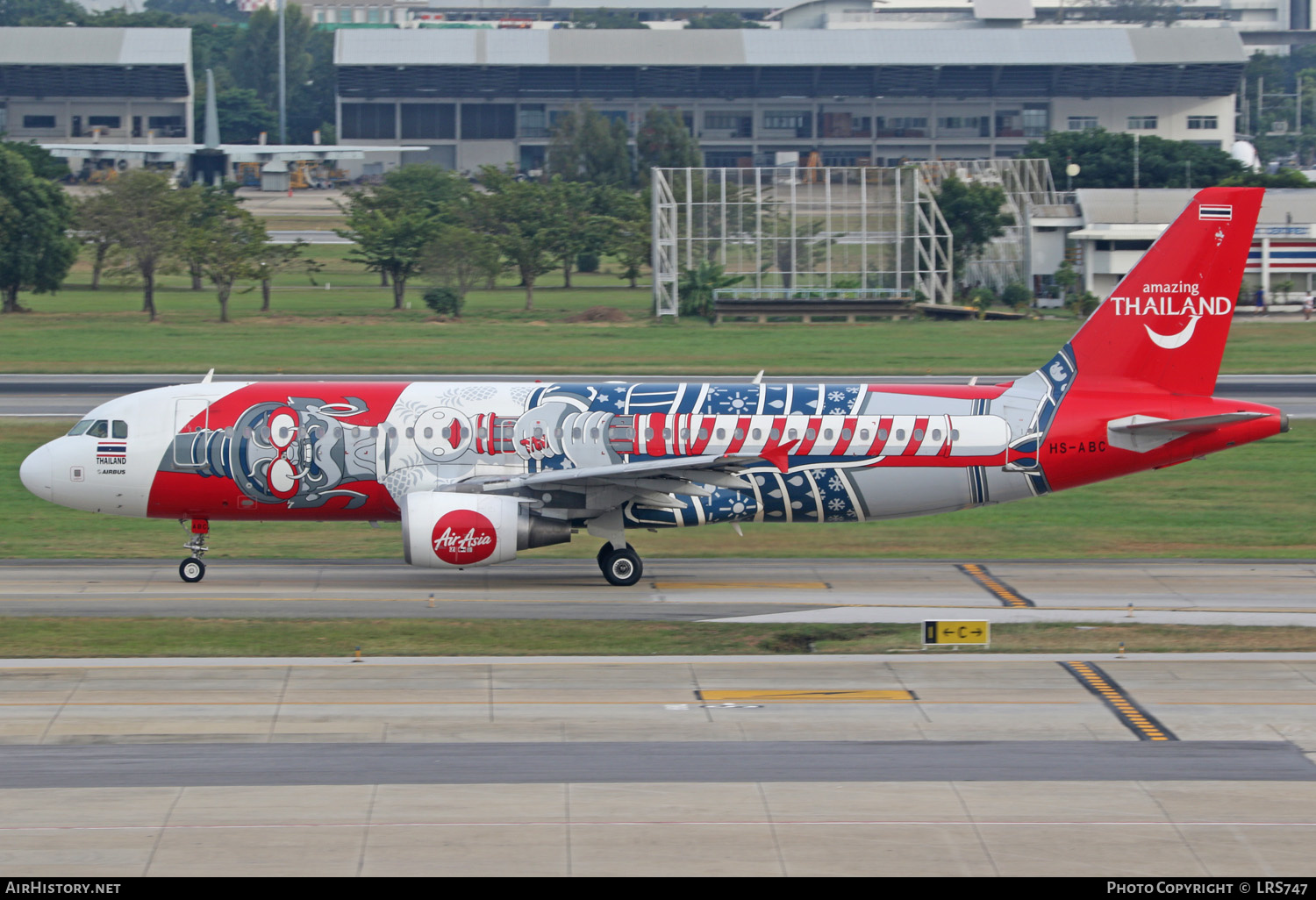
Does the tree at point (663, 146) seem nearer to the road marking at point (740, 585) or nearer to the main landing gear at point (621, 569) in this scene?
the road marking at point (740, 585)

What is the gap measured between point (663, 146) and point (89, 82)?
8013 centimetres

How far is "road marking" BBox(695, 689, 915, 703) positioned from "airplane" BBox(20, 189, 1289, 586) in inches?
328

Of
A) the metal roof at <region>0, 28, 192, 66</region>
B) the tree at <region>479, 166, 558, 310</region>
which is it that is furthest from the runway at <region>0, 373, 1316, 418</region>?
the metal roof at <region>0, 28, 192, 66</region>

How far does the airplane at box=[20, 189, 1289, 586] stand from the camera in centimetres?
3256

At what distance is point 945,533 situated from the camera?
39469mm

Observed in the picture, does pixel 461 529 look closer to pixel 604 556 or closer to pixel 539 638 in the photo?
pixel 604 556

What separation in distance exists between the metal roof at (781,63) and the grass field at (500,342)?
311 ft

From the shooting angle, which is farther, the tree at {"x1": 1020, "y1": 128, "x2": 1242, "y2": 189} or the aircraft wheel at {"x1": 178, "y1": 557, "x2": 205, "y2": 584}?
the tree at {"x1": 1020, "y1": 128, "x2": 1242, "y2": 189}

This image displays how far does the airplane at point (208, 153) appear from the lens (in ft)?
556

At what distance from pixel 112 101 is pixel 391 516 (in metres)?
178

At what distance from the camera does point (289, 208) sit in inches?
6850

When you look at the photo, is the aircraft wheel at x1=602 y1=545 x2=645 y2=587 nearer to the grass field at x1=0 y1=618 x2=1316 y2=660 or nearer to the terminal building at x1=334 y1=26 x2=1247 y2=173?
the grass field at x1=0 y1=618 x2=1316 y2=660

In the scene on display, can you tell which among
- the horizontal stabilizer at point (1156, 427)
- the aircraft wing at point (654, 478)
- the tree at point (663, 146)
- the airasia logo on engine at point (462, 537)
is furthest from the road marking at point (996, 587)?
the tree at point (663, 146)

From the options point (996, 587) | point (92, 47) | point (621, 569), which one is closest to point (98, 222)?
point (621, 569)
